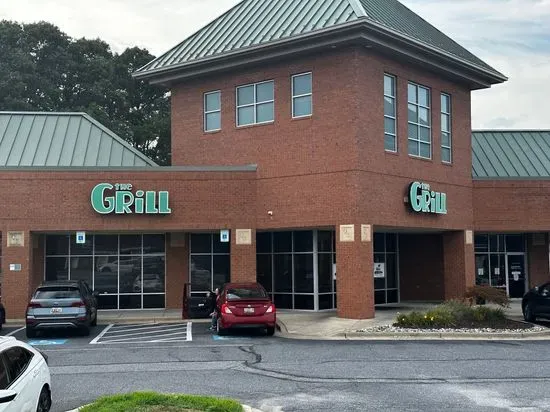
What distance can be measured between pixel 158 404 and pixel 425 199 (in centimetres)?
1799

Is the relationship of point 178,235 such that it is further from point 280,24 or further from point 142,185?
point 280,24

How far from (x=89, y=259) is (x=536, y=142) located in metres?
21.6

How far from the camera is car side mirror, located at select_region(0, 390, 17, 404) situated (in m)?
7.15

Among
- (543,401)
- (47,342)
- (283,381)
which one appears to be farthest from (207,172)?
(543,401)

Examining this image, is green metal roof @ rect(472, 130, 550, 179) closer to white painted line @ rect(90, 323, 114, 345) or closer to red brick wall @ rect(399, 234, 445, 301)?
red brick wall @ rect(399, 234, 445, 301)

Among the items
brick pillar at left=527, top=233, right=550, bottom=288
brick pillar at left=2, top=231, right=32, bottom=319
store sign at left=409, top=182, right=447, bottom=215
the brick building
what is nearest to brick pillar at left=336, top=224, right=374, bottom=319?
the brick building

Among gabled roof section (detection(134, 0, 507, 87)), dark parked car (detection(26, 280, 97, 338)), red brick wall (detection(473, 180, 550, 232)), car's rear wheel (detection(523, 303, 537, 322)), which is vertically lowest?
car's rear wheel (detection(523, 303, 537, 322))

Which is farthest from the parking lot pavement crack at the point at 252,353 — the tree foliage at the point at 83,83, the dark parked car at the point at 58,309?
the tree foliage at the point at 83,83

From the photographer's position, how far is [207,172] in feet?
85.1

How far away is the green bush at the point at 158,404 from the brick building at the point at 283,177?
549 inches

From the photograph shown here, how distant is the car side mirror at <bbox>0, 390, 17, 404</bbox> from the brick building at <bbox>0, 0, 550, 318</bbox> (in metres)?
16.7

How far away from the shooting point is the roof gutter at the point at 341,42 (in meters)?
23.0

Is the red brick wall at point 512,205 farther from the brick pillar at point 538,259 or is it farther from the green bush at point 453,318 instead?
the green bush at point 453,318

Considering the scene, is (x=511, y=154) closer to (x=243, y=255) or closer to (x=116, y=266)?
(x=243, y=255)
